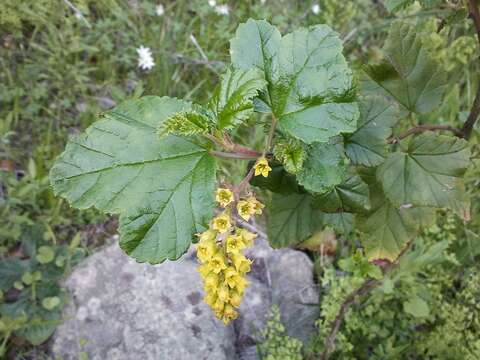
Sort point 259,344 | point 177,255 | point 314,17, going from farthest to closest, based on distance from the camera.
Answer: point 314,17, point 259,344, point 177,255

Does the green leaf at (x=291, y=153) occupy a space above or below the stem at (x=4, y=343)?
above

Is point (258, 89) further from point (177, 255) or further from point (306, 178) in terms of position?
point (177, 255)

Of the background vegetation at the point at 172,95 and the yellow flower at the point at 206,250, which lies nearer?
the yellow flower at the point at 206,250

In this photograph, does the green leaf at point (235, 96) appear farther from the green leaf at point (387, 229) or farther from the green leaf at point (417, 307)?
the green leaf at point (417, 307)

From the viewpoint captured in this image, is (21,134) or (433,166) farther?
(21,134)

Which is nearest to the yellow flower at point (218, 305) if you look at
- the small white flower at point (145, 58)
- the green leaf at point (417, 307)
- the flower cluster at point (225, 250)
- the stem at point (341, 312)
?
the flower cluster at point (225, 250)

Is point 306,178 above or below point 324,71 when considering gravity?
below

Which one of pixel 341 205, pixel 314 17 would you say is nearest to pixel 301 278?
pixel 341 205

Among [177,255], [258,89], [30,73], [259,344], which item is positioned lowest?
[259,344]

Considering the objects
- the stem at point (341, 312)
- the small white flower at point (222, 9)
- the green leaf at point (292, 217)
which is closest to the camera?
the green leaf at point (292, 217)
